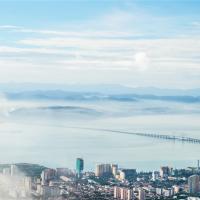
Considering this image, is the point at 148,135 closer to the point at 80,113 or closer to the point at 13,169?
the point at 80,113

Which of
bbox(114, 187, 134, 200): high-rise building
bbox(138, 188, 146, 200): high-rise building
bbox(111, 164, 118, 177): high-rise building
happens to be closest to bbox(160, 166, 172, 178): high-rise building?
bbox(111, 164, 118, 177): high-rise building

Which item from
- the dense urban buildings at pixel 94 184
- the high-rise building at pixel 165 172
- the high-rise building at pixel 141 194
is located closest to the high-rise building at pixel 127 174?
the dense urban buildings at pixel 94 184

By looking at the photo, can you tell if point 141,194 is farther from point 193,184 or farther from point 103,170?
point 103,170

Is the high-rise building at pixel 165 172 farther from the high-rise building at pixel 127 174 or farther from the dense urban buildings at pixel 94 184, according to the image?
the high-rise building at pixel 127 174

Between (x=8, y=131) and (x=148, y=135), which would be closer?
(x=8, y=131)

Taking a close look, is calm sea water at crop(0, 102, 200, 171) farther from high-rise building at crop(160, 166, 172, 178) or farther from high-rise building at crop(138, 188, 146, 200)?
high-rise building at crop(138, 188, 146, 200)

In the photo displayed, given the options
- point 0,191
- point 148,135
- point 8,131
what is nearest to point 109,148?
point 148,135
